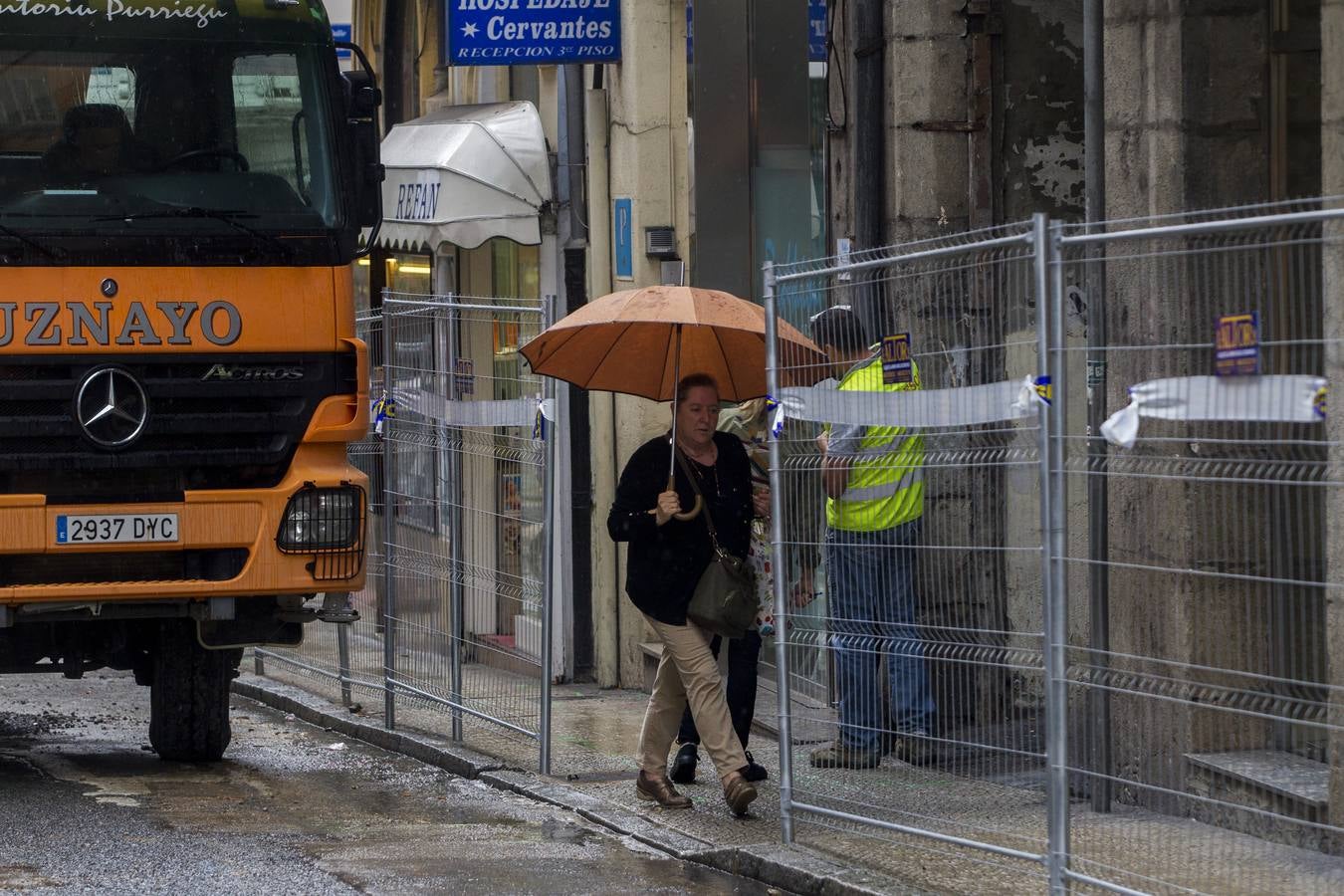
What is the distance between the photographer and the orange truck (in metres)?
8.62

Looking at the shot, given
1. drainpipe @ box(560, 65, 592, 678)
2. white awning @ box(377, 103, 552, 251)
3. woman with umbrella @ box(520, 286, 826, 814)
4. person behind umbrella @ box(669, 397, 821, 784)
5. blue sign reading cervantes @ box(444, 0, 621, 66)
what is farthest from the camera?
drainpipe @ box(560, 65, 592, 678)

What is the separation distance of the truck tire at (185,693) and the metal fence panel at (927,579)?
3.35 m

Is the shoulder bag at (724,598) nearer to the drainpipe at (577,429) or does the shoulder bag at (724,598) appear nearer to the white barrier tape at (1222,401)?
the white barrier tape at (1222,401)

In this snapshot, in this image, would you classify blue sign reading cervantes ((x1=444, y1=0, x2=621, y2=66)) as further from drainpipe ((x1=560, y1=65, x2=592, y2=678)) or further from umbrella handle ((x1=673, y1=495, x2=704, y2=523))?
umbrella handle ((x1=673, y1=495, x2=704, y2=523))

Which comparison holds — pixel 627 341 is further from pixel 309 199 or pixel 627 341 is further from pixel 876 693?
pixel 876 693

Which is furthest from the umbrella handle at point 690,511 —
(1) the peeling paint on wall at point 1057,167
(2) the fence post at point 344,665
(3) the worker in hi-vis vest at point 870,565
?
(2) the fence post at point 344,665

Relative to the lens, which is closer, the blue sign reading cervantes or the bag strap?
the bag strap

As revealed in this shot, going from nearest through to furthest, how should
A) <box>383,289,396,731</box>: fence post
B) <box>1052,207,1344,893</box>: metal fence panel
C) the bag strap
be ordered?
1. <box>1052,207,1344,893</box>: metal fence panel
2. the bag strap
3. <box>383,289,396,731</box>: fence post

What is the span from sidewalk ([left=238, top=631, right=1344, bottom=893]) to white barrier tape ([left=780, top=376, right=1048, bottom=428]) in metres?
1.11

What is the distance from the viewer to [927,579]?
6.66 metres

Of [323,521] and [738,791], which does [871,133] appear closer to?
[323,521]

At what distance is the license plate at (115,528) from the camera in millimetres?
8609

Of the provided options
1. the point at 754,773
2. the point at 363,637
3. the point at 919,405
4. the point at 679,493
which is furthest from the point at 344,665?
the point at 919,405

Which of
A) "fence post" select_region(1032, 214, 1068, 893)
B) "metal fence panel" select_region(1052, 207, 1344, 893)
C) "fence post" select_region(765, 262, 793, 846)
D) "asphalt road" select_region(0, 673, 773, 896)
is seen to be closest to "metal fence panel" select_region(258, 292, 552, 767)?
"asphalt road" select_region(0, 673, 773, 896)
